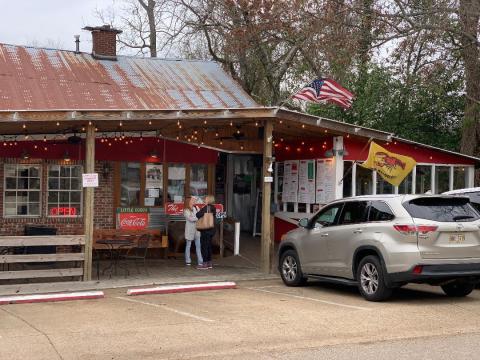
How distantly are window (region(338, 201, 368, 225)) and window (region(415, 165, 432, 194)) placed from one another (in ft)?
23.0

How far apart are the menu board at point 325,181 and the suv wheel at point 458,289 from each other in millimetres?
5291

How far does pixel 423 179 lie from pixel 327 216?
7076mm

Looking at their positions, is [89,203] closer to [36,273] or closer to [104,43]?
[36,273]

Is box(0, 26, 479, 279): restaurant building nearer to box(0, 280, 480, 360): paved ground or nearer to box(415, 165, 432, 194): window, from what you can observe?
box(415, 165, 432, 194): window

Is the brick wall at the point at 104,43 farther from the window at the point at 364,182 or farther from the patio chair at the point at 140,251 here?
the window at the point at 364,182

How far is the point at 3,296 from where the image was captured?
11.7 metres

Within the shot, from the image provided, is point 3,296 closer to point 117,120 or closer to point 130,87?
point 117,120

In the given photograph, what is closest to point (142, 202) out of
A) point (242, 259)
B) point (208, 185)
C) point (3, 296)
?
point (208, 185)

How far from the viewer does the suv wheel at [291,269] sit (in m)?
12.9

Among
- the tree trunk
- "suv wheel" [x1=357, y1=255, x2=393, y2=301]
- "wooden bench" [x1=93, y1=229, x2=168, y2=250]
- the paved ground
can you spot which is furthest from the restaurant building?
the paved ground

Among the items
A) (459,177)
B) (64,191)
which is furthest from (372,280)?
(459,177)

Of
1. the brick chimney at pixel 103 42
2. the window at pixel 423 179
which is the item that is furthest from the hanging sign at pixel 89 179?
the window at pixel 423 179

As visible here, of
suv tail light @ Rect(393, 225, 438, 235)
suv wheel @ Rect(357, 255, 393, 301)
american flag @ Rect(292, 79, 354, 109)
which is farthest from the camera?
american flag @ Rect(292, 79, 354, 109)

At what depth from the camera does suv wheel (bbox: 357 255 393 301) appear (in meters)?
10.6
